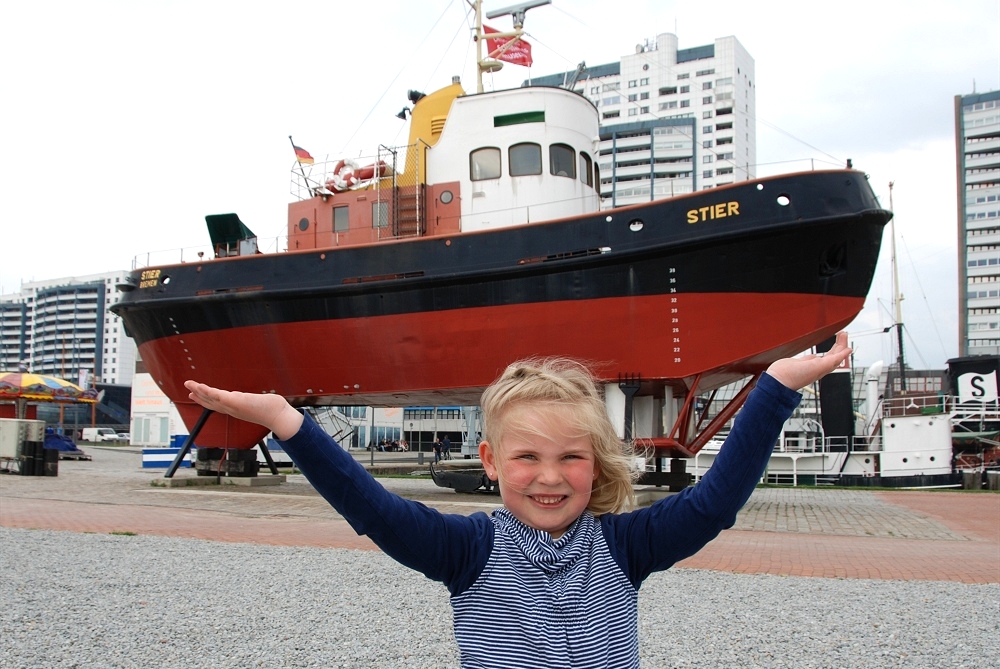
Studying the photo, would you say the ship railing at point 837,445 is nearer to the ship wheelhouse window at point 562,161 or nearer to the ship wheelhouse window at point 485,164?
the ship wheelhouse window at point 562,161

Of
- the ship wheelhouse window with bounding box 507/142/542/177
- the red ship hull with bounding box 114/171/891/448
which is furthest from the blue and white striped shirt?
the ship wheelhouse window with bounding box 507/142/542/177

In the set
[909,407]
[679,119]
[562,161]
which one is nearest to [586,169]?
[562,161]

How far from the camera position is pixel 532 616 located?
1680 mm

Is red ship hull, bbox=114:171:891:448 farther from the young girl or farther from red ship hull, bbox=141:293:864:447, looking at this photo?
the young girl

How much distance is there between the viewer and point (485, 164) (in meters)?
14.9

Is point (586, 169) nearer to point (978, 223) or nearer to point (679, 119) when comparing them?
point (679, 119)

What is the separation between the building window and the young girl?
1454cm

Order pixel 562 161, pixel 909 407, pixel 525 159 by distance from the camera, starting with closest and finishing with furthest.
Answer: pixel 525 159, pixel 562 161, pixel 909 407

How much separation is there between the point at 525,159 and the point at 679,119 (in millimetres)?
83999

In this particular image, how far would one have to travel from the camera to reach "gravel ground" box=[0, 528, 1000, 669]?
13.5ft

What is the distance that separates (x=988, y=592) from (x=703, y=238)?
7103 millimetres

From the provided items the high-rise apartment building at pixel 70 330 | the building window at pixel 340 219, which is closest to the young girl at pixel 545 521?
the building window at pixel 340 219

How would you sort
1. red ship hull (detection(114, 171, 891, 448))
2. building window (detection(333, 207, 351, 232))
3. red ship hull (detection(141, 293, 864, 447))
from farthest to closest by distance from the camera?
building window (detection(333, 207, 351, 232))
red ship hull (detection(141, 293, 864, 447))
red ship hull (detection(114, 171, 891, 448))

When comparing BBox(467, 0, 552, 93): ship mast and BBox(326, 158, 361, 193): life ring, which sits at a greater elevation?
BBox(467, 0, 552, 93): ship mast
